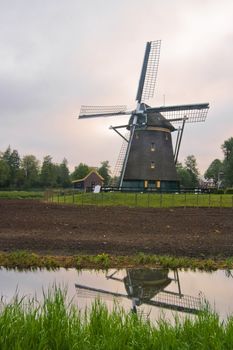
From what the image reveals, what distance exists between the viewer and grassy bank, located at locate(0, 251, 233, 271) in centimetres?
1225

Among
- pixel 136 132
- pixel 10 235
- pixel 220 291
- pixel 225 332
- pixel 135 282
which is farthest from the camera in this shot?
pixel 136 132

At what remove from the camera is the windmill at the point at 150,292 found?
8.65 m

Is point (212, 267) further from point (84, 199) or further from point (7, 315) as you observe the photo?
point (84, 199)

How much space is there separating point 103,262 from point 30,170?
4806 inches

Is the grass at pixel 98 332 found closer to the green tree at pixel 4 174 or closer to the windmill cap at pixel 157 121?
the windmill cap at pixel 157 121

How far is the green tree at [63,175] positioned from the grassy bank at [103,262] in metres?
126

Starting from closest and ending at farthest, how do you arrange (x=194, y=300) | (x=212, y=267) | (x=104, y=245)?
Answer: (x=194, y=300) < (x=212, y=267) < (x=104, y=245)

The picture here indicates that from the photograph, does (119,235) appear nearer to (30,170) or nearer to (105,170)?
(30,170)

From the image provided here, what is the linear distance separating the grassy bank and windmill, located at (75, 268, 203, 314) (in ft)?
2.14

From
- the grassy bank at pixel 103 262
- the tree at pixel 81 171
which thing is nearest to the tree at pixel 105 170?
the tree at pixel 81 171

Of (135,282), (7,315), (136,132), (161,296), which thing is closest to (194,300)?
(161,296)

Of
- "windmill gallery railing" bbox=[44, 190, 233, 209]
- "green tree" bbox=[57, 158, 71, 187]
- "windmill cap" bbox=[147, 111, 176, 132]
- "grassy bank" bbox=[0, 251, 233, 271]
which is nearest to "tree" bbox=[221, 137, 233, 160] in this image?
"green tree" bbox=[57, 158, 71, 187]

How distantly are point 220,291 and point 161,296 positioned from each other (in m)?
1.30

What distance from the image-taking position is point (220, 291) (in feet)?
32.0
